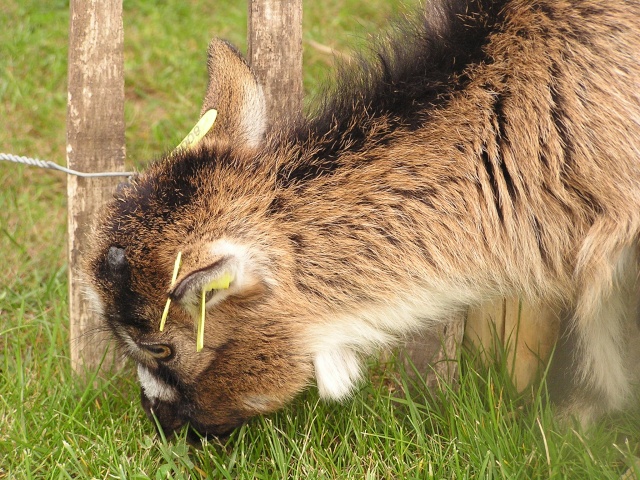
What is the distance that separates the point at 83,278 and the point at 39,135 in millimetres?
2873

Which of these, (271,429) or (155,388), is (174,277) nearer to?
(155,388)

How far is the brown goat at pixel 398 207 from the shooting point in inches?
136

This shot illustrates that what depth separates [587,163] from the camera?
345 centimetres

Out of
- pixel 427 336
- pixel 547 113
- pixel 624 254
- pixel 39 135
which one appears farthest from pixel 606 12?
pixel 39 135

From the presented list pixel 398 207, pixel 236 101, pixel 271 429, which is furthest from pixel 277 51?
pixel 271 429

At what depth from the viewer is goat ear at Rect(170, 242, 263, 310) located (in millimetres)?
3219

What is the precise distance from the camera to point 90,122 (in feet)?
13.8

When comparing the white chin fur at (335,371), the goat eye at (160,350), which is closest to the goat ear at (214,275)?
the goat eye at (160,350)

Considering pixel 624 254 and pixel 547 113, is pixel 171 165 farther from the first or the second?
pixel 624 254

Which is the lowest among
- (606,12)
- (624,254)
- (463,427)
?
(463,427)

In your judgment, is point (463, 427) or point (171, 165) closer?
point (171, 165)

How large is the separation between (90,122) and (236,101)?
83 centimetres

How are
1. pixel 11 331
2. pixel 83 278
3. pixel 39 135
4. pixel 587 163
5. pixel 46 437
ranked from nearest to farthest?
pixel 587 163 < pixel 83 278 < pixel 46 437 < pixel 11 331 < pixel 39 135

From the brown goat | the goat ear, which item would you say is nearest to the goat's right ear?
the brown goat
